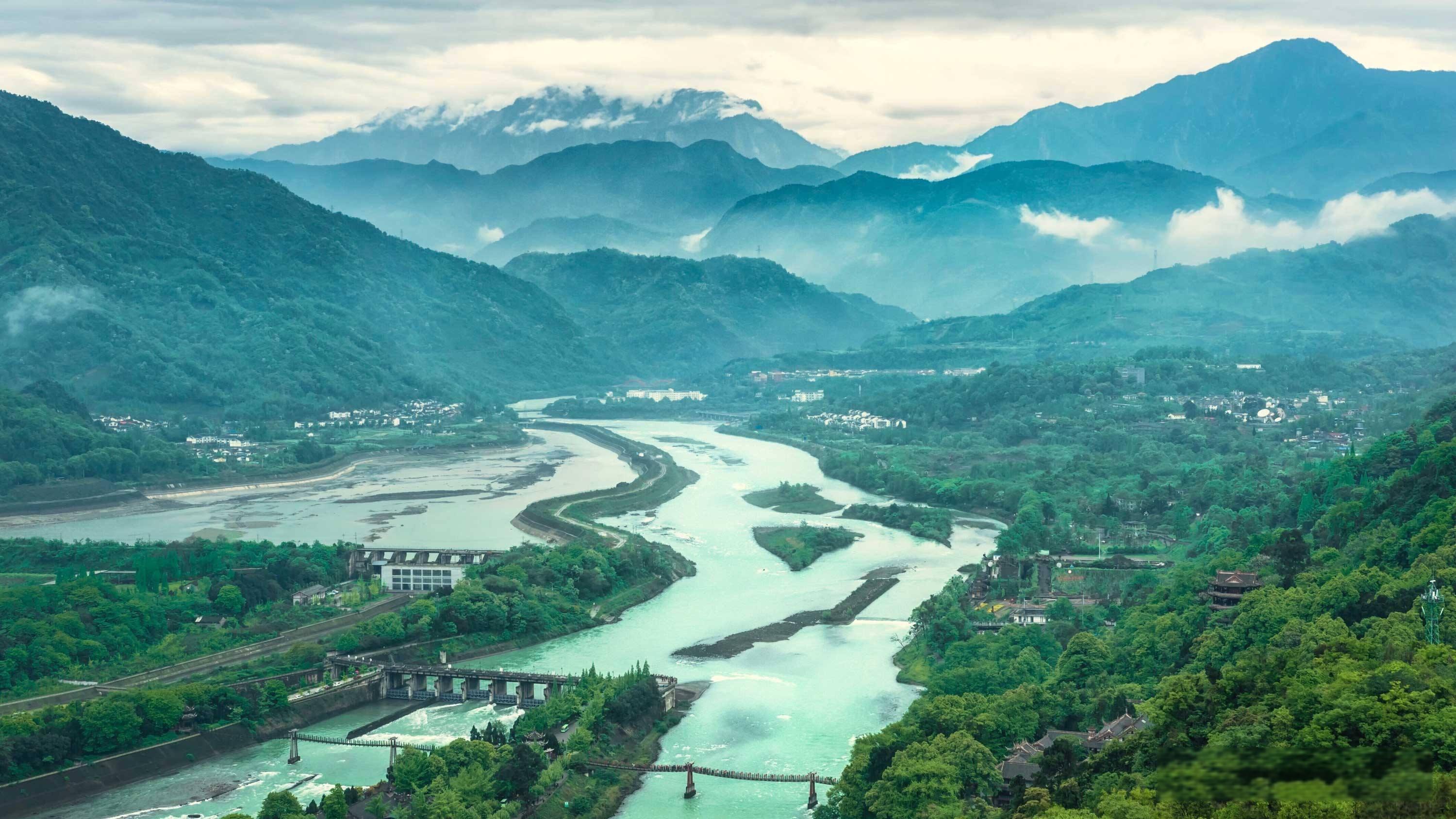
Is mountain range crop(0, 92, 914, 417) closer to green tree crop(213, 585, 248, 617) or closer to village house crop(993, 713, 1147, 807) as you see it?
green tree crop(213, 585, 248, 617)

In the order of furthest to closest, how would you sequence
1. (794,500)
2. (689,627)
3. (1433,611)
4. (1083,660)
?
(794,500) → (689,627) → (1083,660) → (1433,611)

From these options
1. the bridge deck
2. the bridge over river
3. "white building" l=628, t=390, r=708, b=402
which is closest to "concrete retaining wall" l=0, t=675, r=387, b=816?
the bridge over river

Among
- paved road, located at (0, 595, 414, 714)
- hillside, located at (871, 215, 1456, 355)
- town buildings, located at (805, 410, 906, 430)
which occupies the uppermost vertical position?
hillside, located at (871, 215, 1456, 355)

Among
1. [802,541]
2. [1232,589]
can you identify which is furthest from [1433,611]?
[802,541]

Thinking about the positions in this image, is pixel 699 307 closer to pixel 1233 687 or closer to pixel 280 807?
pixel 280 807

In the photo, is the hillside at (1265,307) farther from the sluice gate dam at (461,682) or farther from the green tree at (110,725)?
the green tree at (110,725)

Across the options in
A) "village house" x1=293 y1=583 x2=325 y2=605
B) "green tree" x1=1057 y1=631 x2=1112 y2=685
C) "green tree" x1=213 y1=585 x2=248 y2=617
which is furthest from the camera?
"village house" x1=293 y1=583 x2=325 y2=605
